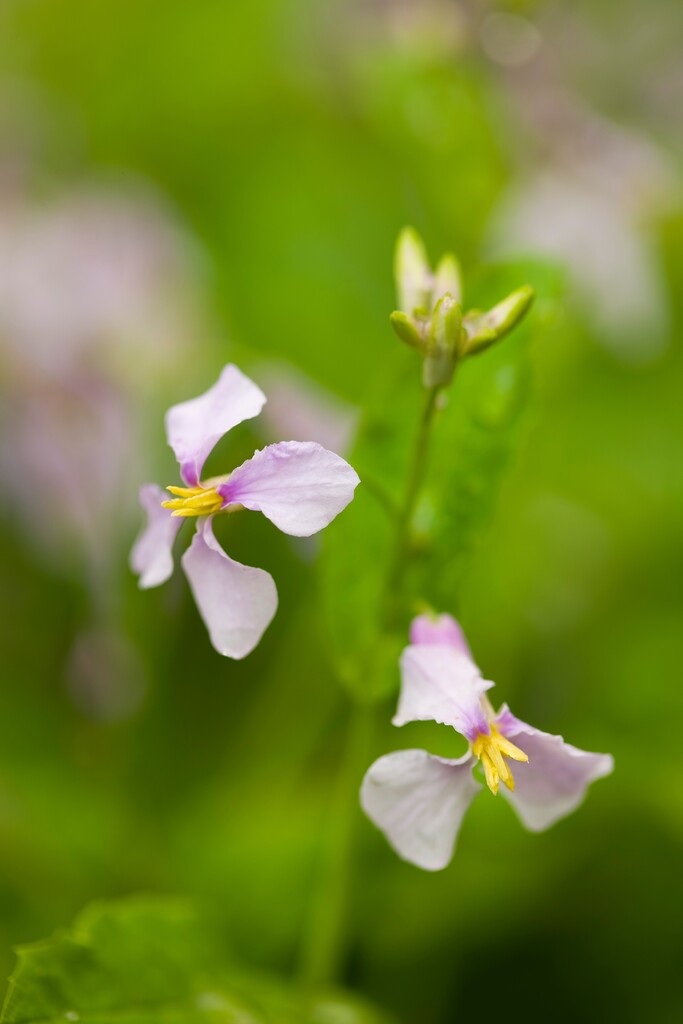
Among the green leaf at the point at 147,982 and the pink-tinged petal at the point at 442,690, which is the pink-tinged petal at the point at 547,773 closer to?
the pink-tinged petal at the point at 442,690

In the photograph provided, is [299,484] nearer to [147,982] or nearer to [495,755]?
[495,755]

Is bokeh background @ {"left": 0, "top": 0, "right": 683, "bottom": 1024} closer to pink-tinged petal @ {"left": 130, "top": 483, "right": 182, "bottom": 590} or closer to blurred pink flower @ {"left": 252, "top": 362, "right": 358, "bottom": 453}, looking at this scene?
blurred pink flower @ {"left": 252, "top": 362, "right": 358, "bottom": 453}

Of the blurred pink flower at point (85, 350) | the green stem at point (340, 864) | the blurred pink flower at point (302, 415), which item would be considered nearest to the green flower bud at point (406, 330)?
the green stem at point (340, 864)

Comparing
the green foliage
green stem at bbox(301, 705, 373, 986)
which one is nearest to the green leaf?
green stem at bbox(301, 705, 373, 986)

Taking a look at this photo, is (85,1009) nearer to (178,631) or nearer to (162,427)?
(178,631)

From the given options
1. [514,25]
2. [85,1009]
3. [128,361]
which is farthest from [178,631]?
[514,25]

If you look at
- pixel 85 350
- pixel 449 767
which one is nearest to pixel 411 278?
pixel 449 767

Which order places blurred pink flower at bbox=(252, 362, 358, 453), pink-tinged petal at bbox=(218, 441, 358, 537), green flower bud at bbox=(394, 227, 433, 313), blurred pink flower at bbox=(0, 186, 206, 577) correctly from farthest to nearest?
blurred pink flower at bbox=(0, 186, 206, 577) < blurred pink flower at bbox=(252, 362, 358, 453) < green flower bud at bbox=(394, 227, 433, 313) < pink-tinged petal at bbox=(218, 441, 358, 537)
